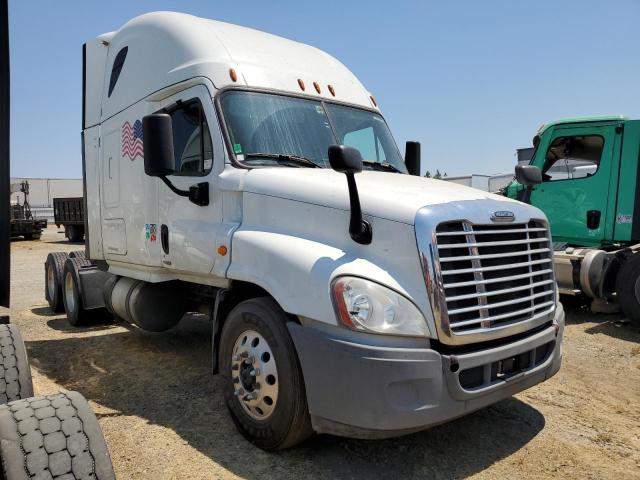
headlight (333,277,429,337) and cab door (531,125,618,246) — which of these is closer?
headlight (333,277,429,337)

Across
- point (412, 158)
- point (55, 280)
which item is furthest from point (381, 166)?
point (55, 280)

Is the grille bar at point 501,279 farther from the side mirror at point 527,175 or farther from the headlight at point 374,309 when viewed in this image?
the side mirror at point 527,175

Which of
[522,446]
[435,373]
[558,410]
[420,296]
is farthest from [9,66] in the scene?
[558,410]

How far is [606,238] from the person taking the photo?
7.92 metres

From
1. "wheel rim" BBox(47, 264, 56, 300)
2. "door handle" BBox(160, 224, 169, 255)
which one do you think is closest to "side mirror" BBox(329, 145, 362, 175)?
"door handle" BBox(160, 224, 169, 255)

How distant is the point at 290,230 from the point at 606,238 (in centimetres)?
637

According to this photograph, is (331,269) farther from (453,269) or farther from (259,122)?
(259,122)

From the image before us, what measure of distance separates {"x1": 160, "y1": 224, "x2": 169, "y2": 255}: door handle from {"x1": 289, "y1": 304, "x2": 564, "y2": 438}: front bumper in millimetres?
2089

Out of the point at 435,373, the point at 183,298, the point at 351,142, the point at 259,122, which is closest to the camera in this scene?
the point at 435,373

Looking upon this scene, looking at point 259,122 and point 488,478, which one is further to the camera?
point 259,122

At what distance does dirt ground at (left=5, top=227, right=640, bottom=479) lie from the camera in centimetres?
329

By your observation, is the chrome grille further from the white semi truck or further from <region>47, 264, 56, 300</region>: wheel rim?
<region>47, 264, 56, 300</region>: wheel rim

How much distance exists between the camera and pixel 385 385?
2.81 meters

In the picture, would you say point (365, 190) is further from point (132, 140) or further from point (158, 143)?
point (132, 140)
